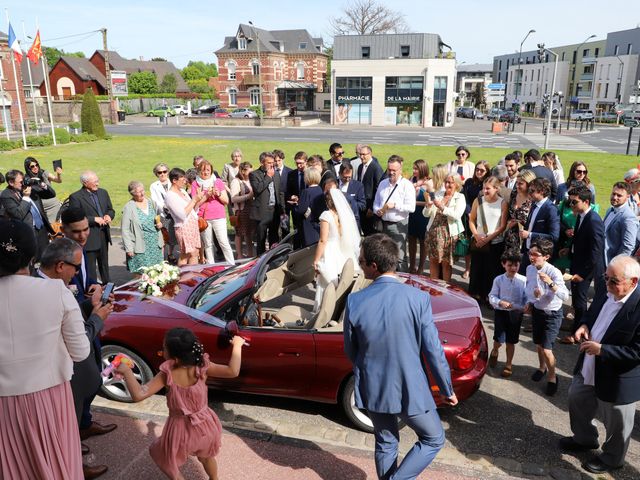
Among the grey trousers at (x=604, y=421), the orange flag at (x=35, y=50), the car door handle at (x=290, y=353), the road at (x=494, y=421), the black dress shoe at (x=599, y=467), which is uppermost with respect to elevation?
the orange flag at (x=35, y=50)

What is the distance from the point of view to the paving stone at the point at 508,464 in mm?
4180

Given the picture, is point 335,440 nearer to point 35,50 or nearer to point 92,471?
point 92,471

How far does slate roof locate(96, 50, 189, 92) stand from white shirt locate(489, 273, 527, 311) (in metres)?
93.1

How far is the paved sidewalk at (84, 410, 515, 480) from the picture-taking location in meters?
4.09

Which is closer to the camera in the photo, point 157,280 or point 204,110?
point 157,280

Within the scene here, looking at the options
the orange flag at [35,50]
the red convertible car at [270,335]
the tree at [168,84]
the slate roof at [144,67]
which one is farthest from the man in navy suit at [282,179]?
the slate roof at [144,67]

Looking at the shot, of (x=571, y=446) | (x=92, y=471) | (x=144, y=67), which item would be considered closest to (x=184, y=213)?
(x=92, y=471)

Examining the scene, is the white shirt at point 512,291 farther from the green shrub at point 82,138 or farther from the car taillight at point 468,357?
the green shrub at point 82,138

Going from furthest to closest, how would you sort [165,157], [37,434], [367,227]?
[165,157]
[367,227]
[37,434]

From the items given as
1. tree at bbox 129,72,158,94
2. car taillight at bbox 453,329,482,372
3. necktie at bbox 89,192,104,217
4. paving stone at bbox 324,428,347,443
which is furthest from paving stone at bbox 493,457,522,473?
tree at bbox 129,72,158,94

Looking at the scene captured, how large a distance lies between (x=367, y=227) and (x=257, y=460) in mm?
5599

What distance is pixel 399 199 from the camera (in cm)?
814

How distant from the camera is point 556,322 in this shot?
527 cm

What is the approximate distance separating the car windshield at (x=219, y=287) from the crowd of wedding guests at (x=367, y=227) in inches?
40.0
